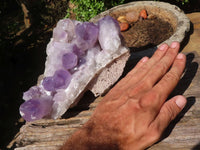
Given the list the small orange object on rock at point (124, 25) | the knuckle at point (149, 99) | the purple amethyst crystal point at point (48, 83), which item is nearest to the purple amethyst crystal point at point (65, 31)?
the purple amethyst crystal point at point (48, 83)

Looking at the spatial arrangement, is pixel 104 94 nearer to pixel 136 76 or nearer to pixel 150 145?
pixel 136 76

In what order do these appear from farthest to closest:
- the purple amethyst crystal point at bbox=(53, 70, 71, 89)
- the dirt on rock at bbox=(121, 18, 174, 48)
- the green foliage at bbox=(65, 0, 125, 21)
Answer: the green foliage at bbox=(65, 0, 125, 21) < the dirt on rock at bbox=(121, 18, 174, 48) < the purple amethyst crystal point at bbox=(53, 70, 71, 89)

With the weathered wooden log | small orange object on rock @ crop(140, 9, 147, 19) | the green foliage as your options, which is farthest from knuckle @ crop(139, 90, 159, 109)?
the green foliage

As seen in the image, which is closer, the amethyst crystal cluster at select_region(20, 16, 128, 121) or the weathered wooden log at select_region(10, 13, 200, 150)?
the weathered wooden log at select_region(10, 13, 200, 150)

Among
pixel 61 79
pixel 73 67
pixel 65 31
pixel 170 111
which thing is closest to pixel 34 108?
pixel 61 79

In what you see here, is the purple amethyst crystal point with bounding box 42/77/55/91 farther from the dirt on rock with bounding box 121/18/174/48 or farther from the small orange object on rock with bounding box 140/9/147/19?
the small orange object on rock with bounding box 140/9/147/19

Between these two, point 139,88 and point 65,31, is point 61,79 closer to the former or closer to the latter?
point 65,31
